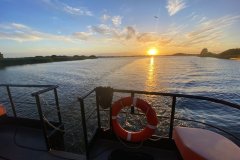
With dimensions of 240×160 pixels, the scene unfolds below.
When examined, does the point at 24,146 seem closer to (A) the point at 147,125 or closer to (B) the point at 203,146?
(A) the point at 147,125

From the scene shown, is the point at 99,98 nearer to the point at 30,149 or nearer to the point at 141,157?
the point at 141,157

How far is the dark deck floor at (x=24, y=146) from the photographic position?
2.65 meters

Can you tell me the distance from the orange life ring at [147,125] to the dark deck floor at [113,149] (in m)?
0.18

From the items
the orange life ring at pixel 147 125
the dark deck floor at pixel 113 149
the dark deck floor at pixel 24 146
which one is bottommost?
the dark deck floor at pixel 24 146

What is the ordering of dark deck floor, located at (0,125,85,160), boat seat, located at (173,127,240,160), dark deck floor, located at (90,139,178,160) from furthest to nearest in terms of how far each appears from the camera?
1. dark deck floor, located at (0,125,85,160)
2. dark deck floor, located at (90,139,178,160)
3. boat seat, located at (173,127,240,160)

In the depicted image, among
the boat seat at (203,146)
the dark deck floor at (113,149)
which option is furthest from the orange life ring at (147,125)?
the boat seat at (203,146)

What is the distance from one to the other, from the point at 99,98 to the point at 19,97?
1278 cm

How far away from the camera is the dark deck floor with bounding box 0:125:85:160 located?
2.65 m

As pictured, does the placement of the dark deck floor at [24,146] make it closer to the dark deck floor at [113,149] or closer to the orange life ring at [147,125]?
the dark deck floor at [113,149]

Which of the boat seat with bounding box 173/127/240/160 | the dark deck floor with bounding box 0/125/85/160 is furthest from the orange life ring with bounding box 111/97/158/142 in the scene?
the dark deck floor with bounding box 0/125/85/160

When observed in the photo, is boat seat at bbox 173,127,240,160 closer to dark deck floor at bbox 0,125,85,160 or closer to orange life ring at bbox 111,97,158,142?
orange life ring at bbox 111,97,158,142

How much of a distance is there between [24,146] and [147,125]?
220cm

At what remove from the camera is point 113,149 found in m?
2.71

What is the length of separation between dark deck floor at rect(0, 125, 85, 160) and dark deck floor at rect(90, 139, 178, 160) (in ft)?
0.77
